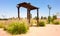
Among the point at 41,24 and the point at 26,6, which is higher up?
the point at 26,6

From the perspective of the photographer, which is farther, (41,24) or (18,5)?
(41,24)

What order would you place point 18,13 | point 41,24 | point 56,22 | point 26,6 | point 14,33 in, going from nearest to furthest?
point 14,33
point 18,13
point 26,6
point 41,24
point 56,22

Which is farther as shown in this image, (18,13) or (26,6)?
(26,6)

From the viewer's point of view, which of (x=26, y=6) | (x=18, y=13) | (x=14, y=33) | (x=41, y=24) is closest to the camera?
(x=14, y=33)

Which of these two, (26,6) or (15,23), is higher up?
(26,6)

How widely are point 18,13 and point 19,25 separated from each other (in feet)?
24.5

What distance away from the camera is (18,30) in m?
10.5

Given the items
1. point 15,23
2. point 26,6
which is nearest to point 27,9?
point 26,6

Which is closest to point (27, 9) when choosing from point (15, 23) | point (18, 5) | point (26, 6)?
point (26, 6)

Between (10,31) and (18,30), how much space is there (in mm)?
616

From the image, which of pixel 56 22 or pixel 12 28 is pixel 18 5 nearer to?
pixel 12 28

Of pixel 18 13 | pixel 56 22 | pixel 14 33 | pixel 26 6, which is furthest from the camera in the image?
pixel 56 22

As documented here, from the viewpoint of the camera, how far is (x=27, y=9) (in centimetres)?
1998

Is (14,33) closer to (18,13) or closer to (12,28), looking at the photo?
(12,28)
